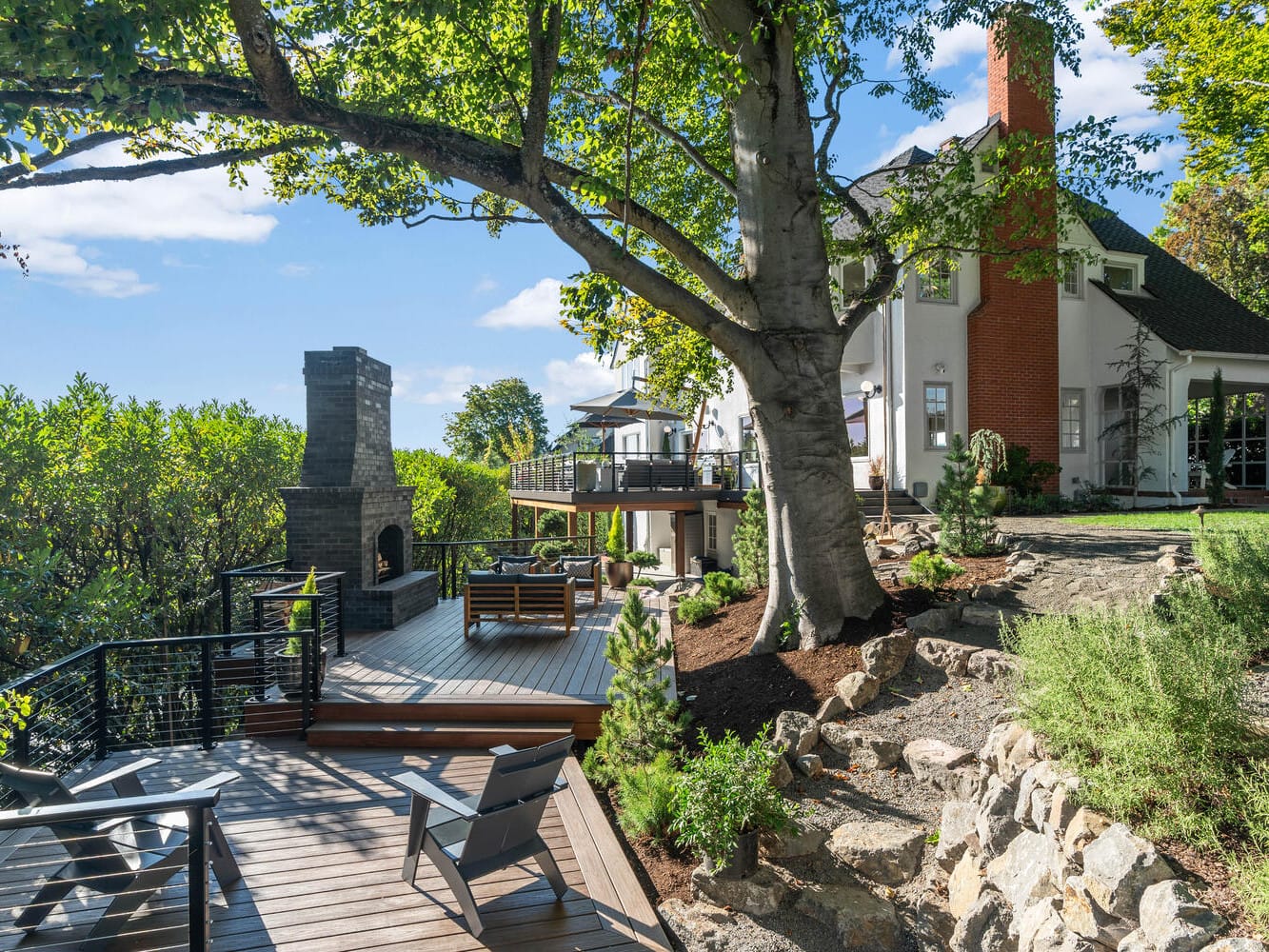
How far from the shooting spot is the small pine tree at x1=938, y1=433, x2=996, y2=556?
26.7 feet

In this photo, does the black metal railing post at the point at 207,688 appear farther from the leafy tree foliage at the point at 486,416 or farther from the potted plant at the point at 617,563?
the leafy tree foliage at the point at 486,416

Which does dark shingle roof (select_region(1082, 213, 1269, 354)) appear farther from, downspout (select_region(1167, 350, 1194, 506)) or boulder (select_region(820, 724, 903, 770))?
boulder (select_region(820, 724, 903, 770))

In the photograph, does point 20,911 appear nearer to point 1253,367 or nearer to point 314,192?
point 314,192

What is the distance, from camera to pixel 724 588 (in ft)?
32.3

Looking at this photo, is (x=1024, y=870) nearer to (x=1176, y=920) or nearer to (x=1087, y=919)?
(x=1087, y=919)

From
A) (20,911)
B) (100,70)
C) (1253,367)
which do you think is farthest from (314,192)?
(1253,367)

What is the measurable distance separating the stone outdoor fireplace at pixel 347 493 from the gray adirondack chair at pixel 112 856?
5.77 m

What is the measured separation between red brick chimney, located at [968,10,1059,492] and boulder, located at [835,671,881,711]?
1142cm

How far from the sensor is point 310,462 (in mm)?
9930

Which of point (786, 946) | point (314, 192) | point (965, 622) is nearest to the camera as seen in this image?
point (786, 946)

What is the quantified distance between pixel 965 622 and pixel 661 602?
6.35 meters

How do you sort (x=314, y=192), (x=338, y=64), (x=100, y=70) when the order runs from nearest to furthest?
(x=100, y=70), (x=338, y=64), (x=314, y=192)

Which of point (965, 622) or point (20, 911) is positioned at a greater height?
point (965, 622)

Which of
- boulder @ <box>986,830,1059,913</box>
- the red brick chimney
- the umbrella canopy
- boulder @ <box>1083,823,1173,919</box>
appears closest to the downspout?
the red brick chimney
